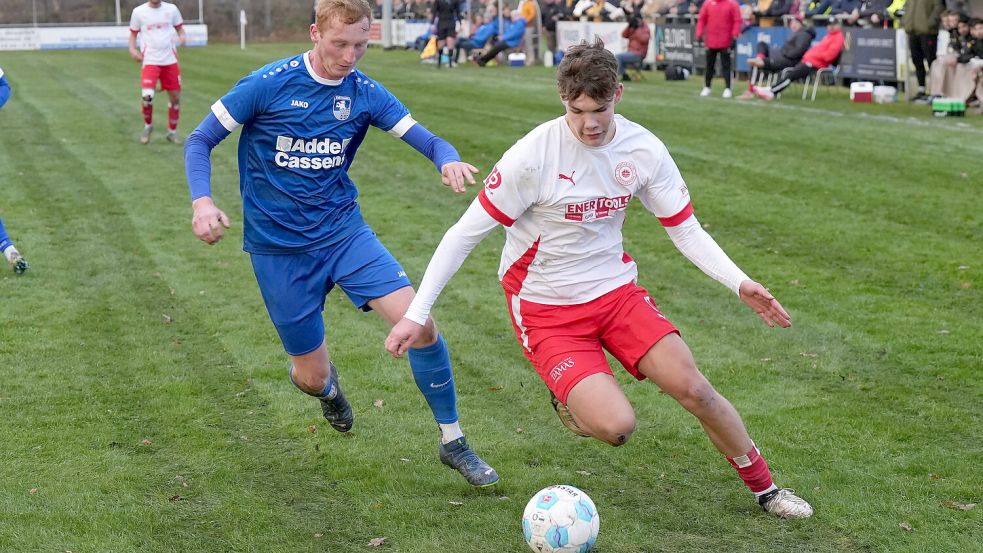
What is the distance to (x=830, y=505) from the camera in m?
5.45

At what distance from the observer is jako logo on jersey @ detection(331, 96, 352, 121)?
19.8 feet

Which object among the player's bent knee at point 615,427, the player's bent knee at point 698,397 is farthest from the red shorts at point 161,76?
the player's bent knee at point 698,397

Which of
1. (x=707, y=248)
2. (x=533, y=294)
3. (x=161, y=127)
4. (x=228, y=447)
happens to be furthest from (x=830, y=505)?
(x=161, y=127)

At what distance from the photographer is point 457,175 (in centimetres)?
556

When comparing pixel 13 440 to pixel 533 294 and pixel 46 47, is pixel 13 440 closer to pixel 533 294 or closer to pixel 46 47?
pixel 533 294

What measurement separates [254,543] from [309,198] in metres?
1.75

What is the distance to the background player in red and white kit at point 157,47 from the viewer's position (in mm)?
17812

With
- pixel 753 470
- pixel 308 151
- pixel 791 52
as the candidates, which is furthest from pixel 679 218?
pixel 791 52

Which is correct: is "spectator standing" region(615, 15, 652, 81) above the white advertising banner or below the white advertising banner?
above

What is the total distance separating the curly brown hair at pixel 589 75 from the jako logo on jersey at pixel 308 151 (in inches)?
60.4

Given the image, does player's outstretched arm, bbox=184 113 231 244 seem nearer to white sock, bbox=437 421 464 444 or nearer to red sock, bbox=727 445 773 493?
white sock, bbox=437 421 464 444

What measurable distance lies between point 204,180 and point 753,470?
286 centimetres

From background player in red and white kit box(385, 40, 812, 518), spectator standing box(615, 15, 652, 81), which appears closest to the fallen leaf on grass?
background player in red and white kit box(385, 40, 812, 518)

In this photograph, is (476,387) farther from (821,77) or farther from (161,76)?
(821,77)
